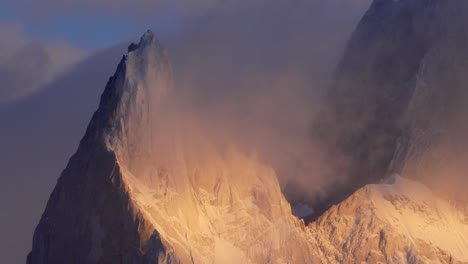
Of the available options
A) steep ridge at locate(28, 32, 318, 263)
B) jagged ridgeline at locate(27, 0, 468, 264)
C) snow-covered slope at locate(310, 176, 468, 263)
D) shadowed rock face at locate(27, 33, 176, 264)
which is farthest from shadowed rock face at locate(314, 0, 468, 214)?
shadowed rock face at locate(27, 33, 176, 264)

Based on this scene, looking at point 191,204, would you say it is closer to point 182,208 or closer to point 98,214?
point 182,208

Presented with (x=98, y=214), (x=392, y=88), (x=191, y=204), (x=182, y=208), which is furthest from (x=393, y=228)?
(x=98, y=214)

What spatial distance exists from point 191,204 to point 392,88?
21501 mm

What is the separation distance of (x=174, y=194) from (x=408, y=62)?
79.8 feet

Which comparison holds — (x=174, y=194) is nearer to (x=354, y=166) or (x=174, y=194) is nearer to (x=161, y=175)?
(x=161, y=175)

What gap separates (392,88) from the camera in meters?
106

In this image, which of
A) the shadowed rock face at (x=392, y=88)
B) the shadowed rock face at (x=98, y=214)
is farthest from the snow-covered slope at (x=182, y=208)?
the shadowed rock face at (x=392, y=88)

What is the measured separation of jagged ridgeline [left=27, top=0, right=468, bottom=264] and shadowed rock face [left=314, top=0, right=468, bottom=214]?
29 cm

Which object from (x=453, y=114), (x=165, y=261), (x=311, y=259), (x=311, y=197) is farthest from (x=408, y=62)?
(x=165, y=261)

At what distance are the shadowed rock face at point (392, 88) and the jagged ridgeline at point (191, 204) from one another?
0.95 ft

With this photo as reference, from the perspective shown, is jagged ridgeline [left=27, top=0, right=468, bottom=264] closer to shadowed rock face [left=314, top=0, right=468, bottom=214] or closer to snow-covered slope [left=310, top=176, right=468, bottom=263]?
snow-covered slope [left=310, top=176, right=468, bottom=263]

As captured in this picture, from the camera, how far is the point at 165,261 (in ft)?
284

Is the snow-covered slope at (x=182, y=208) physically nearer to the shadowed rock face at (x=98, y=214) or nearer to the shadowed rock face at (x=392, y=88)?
the shadowed rock face at (x=98, y=214)

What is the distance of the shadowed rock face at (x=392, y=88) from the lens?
103 meters
